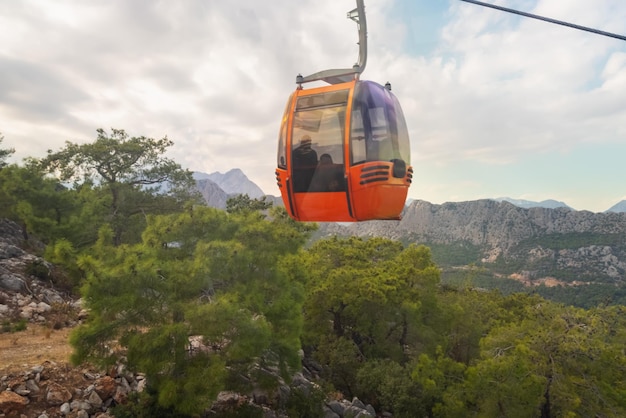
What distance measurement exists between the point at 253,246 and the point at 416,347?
13.9 meters

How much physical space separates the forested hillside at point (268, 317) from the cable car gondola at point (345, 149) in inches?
227

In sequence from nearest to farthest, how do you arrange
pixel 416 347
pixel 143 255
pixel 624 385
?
pixel 143 255, pixel 624 385, pixel 416 347

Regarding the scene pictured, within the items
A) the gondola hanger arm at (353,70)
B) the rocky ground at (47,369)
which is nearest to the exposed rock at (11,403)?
the rocky ground at (47,369)

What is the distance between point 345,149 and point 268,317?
9.06m

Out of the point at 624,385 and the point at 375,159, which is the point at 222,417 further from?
the point at 624,385

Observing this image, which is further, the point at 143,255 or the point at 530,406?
the point at 530,406

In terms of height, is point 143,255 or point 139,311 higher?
point 143,255

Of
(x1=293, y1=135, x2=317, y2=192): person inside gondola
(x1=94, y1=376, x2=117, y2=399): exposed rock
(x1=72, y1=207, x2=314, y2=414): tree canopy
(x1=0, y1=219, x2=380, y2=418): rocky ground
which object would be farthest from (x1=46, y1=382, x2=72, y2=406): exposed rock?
(x1=293, y1=135, x2=317, y2=192): person inside gondola

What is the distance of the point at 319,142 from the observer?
5.18 meters

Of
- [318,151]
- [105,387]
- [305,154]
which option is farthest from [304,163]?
[105,387]

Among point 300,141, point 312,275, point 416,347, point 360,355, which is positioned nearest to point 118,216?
point 312,275

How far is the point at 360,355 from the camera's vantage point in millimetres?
21547

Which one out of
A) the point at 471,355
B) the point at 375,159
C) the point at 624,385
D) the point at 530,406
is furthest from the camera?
the point at 471,355

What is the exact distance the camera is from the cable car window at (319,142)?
5035 mm
